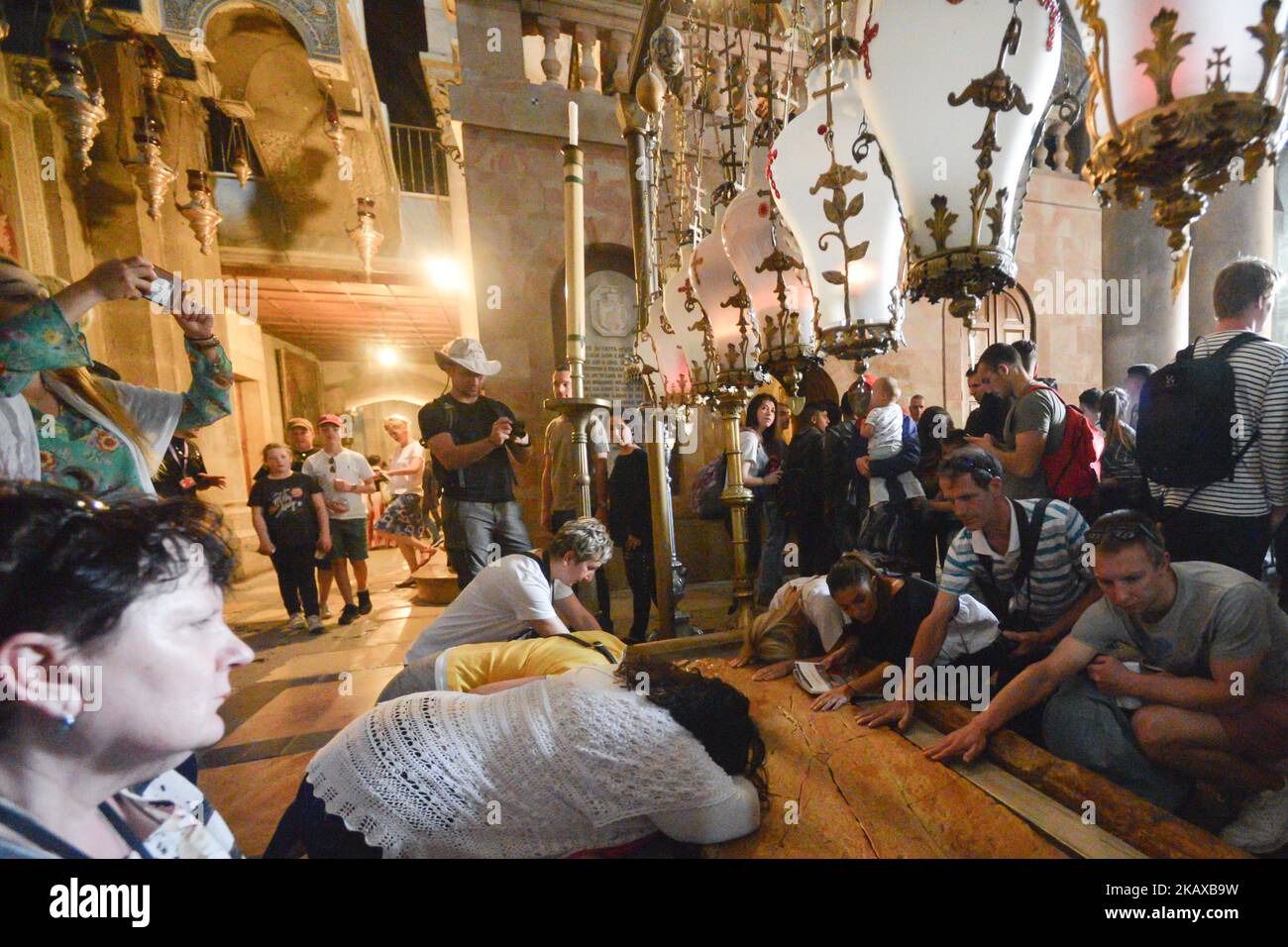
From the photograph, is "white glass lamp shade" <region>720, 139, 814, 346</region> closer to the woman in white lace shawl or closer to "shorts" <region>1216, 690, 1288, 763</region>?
the woman in white lace shawl

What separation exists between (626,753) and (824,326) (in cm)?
131

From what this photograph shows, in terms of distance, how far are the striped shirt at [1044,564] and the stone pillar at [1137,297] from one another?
342 cm

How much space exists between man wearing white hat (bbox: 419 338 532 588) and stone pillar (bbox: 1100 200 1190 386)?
16.8 feet

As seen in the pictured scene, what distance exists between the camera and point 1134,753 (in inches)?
62.8

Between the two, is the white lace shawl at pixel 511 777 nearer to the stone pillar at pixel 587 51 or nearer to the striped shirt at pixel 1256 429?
the striped shirt at pixel 1256 429

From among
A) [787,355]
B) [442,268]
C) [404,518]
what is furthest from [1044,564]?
[442,268]

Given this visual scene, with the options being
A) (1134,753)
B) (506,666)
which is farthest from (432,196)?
(1134,753)

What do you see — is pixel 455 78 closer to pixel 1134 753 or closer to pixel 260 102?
pixel 260 102

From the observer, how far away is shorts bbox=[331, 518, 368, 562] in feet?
15.7

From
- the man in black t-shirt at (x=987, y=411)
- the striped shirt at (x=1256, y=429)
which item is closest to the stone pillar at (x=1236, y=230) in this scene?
the man in black t-shirt at (x=987, y=411)

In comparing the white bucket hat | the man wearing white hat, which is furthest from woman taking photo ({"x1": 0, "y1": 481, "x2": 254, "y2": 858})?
the white bucket hat

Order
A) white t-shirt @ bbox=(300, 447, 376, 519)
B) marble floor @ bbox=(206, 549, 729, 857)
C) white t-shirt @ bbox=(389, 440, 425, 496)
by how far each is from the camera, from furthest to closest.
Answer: white t-shirt @ bbox=(389, 440, 425, 496) → white t-shirt @ bbox=(300, 447, 376, 519) → marble floor @ bbox=(206, 549, 729, 857)

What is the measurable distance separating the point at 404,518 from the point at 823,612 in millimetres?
4995

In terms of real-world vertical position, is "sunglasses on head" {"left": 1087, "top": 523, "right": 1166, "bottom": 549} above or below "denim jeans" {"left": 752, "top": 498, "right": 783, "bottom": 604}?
above
